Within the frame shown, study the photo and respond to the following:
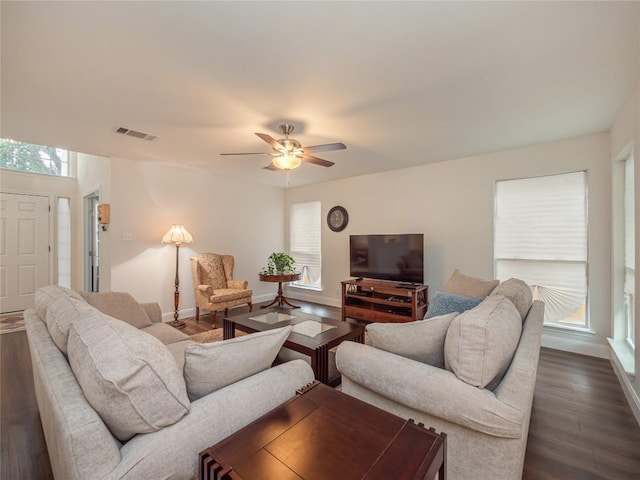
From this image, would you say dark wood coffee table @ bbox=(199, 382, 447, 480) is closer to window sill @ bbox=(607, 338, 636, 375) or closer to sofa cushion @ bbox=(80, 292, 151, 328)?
sofa cushion @ bbox=(80, 292, 151, 328)

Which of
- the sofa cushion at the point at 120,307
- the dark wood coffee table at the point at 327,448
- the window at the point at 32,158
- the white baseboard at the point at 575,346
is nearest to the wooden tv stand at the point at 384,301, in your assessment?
the white baseboard at the point at 575,346

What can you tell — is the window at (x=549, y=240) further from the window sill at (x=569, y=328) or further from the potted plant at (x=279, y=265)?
the potted plant at (x=279, y=265)

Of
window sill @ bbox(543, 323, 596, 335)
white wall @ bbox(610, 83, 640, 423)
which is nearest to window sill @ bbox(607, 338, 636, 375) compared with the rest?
white wall @ bbox(610, 83, 640, 423)

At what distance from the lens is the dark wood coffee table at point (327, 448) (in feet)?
2.51

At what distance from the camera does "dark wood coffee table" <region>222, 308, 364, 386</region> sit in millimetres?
2158

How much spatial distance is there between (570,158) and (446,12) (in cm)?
282

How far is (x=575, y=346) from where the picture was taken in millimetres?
3146

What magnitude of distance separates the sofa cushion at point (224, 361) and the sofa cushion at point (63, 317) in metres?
0.58

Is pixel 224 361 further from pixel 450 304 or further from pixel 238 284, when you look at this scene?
pixel 238 284

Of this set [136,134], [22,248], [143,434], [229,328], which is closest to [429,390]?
[143,434]

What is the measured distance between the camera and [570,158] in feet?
10.5

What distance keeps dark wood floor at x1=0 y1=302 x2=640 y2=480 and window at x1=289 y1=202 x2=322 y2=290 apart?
3.79m

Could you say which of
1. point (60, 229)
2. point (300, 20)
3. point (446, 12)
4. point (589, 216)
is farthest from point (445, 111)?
point (60, 229)

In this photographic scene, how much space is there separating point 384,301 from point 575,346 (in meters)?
2.15
